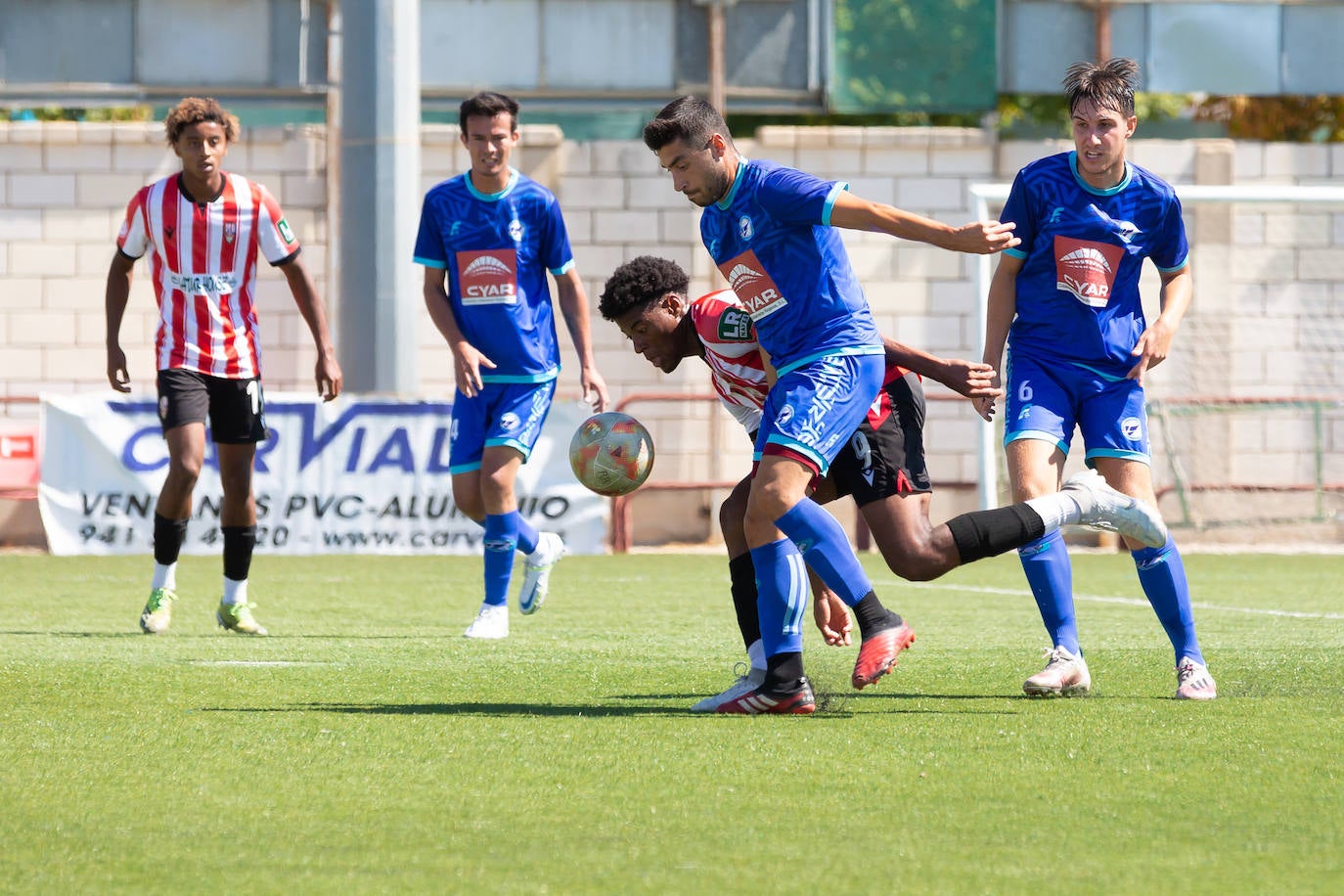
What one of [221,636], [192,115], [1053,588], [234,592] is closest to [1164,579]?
[1053,588]

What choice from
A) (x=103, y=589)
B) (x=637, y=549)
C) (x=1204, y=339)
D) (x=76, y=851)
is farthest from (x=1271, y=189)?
(x=76, y=851)

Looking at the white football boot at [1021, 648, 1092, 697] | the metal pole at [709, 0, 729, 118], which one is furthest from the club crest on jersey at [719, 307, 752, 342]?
the metal pole at [709, 0, 729, 118]

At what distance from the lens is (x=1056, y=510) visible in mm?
4934

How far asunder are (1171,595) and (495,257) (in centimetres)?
333

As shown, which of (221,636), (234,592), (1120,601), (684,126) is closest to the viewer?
(684,126)

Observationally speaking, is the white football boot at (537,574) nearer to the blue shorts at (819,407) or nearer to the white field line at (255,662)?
the white field line at (255,662)

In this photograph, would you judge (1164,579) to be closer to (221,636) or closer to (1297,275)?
(221,636)

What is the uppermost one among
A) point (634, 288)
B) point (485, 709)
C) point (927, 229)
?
point (927, 229)

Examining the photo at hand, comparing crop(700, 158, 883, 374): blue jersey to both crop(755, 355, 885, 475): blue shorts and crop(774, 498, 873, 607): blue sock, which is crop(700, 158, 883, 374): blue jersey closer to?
crop(755, 355, 885, 475): blue shorts

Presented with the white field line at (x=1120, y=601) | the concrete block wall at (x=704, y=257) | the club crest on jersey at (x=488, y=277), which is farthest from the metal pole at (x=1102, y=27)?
the club crest on jersey at (x=488, y=277)

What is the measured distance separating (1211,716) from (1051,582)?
74 cm

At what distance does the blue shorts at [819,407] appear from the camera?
4809 mm

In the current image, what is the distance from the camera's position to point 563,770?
157 inches

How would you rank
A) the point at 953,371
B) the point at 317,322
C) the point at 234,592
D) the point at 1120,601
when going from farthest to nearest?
the point at 1120,601
the point at 317,322
the point at 234,592
the point at 953,371
